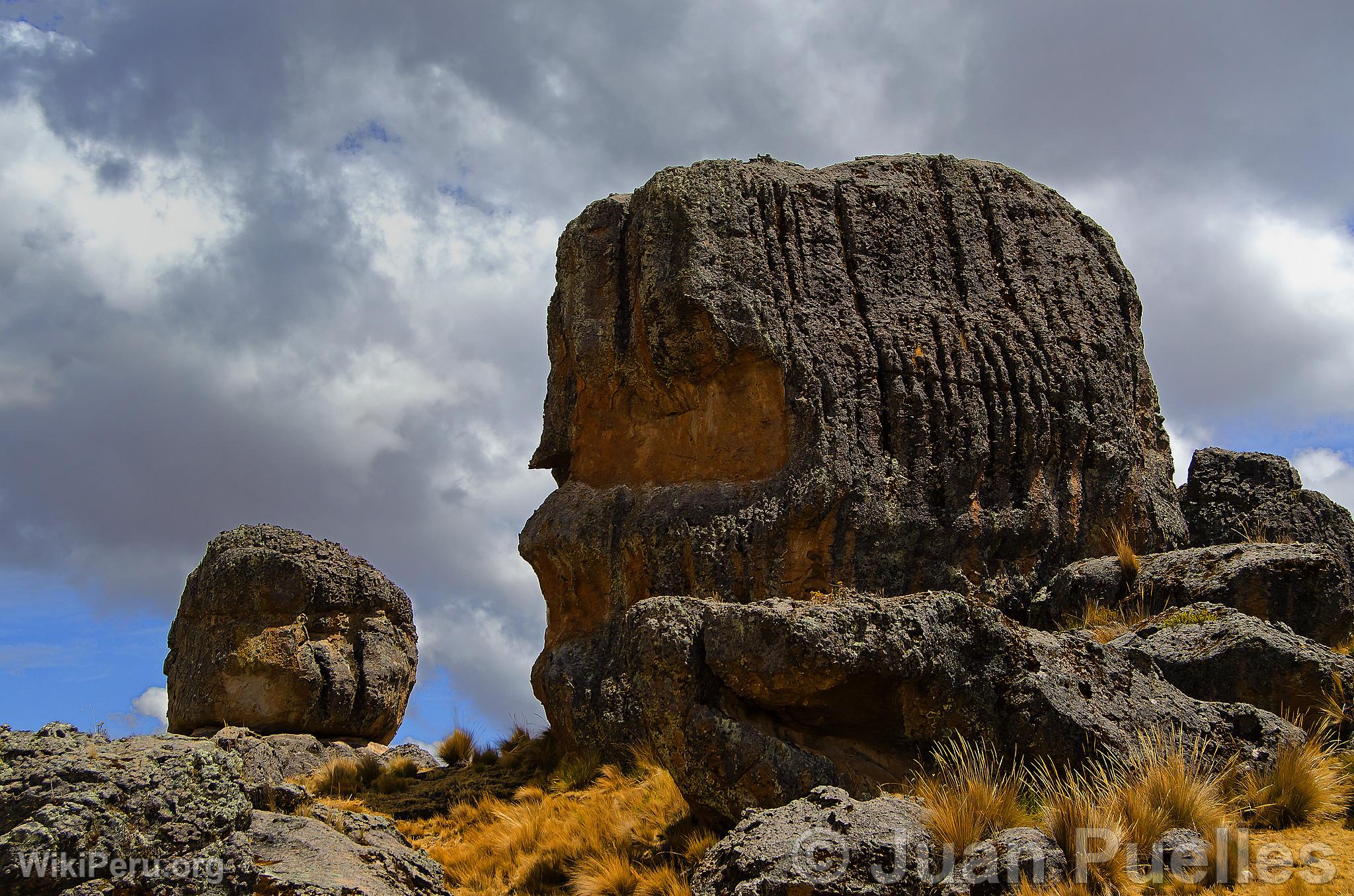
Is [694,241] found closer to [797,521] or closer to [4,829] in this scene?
[797,521]

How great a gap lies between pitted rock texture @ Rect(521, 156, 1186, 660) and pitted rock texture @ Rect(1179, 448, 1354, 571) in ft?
2.69

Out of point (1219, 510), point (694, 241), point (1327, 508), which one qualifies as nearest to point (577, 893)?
point (694, 241)

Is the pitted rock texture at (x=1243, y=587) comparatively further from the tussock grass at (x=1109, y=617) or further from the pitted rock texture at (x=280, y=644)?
the pitted rock texture at (x=280, y=644)

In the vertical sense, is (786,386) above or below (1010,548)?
above

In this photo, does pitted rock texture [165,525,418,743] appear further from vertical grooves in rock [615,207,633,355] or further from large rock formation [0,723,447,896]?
large rock formation [0,723,447,896]

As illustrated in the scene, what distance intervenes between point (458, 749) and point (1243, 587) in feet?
27.1

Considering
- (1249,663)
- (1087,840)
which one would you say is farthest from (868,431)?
(1087,840)

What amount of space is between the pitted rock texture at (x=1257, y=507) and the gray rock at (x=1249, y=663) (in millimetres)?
4338

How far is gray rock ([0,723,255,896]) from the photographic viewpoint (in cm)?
562

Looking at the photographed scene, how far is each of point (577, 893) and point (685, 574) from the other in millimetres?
3831

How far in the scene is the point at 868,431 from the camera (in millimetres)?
11625

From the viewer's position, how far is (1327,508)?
1404 centimetres

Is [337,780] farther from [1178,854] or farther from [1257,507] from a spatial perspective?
[1257,507]

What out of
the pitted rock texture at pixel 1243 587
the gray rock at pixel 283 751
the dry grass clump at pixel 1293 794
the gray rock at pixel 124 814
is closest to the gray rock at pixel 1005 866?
the dry grass clump at pixel 1293 794
